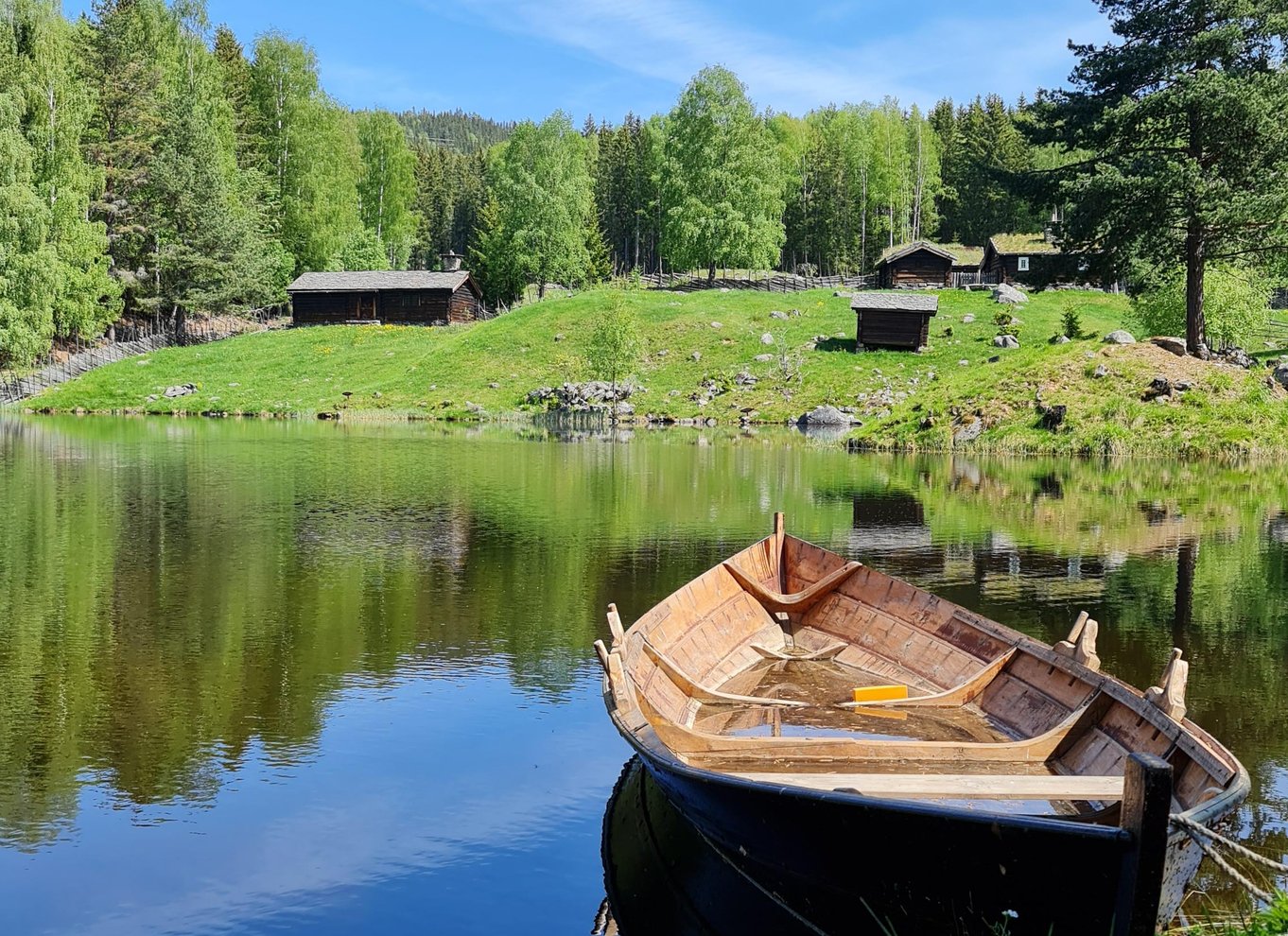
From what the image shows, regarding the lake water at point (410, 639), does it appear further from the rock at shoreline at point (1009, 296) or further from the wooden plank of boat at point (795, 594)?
the rock at shoreline at point (1009, 296)

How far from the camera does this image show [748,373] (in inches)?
2530

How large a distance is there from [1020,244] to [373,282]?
164 ft

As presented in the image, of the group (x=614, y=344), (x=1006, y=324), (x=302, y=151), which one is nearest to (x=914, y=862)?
(x=614, y=344)

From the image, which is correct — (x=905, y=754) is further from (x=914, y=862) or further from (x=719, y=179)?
(x=719, y=179)

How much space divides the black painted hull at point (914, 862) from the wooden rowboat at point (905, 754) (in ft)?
0.04

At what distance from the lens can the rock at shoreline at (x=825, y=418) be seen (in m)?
56.2

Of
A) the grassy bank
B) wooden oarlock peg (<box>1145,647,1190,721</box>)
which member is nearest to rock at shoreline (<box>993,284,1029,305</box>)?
the grassy bank

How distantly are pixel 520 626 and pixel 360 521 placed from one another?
10.6 meters

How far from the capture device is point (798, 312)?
241 ft

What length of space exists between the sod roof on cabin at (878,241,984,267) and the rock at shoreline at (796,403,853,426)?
31270 mm

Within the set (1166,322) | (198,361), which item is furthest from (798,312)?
(198,361)

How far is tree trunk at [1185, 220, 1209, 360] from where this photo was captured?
136 ft

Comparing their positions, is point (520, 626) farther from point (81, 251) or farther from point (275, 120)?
point (275, 120)

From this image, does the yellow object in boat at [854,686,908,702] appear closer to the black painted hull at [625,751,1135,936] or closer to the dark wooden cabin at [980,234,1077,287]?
the black painted hull at [625,751,1135,936]
